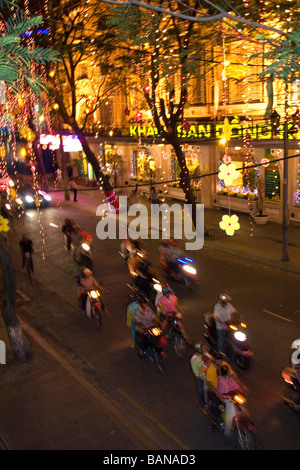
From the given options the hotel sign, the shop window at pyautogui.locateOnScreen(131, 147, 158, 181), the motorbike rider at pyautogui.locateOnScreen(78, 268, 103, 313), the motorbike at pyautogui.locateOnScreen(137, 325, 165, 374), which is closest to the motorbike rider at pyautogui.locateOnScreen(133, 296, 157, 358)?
the motorbike at pyautogui.locateOnScreen(137, 325, 165, 374)

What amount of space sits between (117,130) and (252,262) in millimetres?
21466

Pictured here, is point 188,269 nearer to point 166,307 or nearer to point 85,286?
point 85,286

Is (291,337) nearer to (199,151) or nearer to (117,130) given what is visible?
(199,151)

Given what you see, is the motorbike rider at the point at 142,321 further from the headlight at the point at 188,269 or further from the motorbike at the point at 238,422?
the headlight at the point at 188,269

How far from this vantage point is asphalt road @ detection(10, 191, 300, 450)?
27.2 feet

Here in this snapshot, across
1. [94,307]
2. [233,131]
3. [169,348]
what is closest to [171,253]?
[94,307]

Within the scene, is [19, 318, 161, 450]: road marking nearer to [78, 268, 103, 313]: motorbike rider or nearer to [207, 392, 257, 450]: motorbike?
[207, 392, 257, 450]: motorbike

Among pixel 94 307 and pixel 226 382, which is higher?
pixel 226 382

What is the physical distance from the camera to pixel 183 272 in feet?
49.9

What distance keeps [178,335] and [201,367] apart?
8.72 feet

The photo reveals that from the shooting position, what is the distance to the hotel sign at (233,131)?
890 inches

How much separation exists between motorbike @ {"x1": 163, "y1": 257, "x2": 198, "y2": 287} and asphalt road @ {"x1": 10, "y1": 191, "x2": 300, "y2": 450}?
29cm
